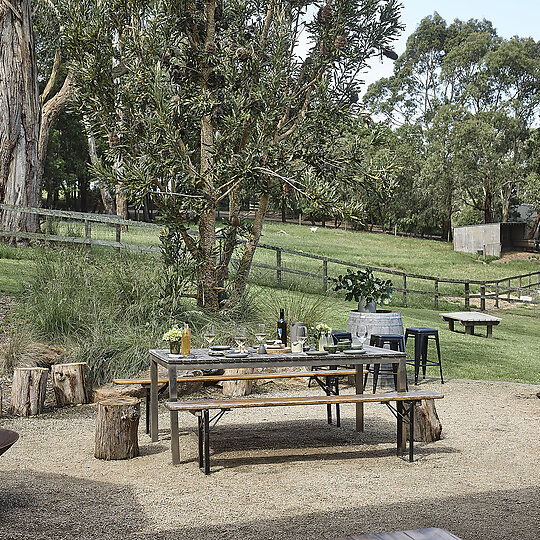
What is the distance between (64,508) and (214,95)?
6979 mm

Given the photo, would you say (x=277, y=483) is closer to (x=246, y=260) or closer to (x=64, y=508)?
(x=64, y=508)

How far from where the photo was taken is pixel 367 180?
32.4ft

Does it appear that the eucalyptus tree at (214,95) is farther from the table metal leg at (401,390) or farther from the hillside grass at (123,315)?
the table metal leg at (401,390)

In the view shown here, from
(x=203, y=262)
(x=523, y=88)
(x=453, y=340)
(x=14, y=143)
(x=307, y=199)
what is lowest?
(x=453, y=340)

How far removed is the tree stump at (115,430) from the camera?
5730 mm

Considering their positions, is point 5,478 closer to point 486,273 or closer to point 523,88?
point 486,273

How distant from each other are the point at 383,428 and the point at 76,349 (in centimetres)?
382

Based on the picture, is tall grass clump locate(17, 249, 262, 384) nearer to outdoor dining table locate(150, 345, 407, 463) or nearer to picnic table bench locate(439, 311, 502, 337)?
outdoor dining table locate(150, 345, 407, 463)

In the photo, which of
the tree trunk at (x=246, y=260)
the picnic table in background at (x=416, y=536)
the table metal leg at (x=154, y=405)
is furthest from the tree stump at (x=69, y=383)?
the picnic table in background at (x=416, y=536)

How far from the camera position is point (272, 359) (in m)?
5.66

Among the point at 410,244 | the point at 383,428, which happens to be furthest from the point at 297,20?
the point at 410,244

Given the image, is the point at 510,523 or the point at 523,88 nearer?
the point at 510,523

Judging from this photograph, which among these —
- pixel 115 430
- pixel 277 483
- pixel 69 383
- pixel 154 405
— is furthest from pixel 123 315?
pixel 277 483

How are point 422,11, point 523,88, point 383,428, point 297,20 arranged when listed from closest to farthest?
point 383,428
point 297,20
point 523,88
point 422,11
